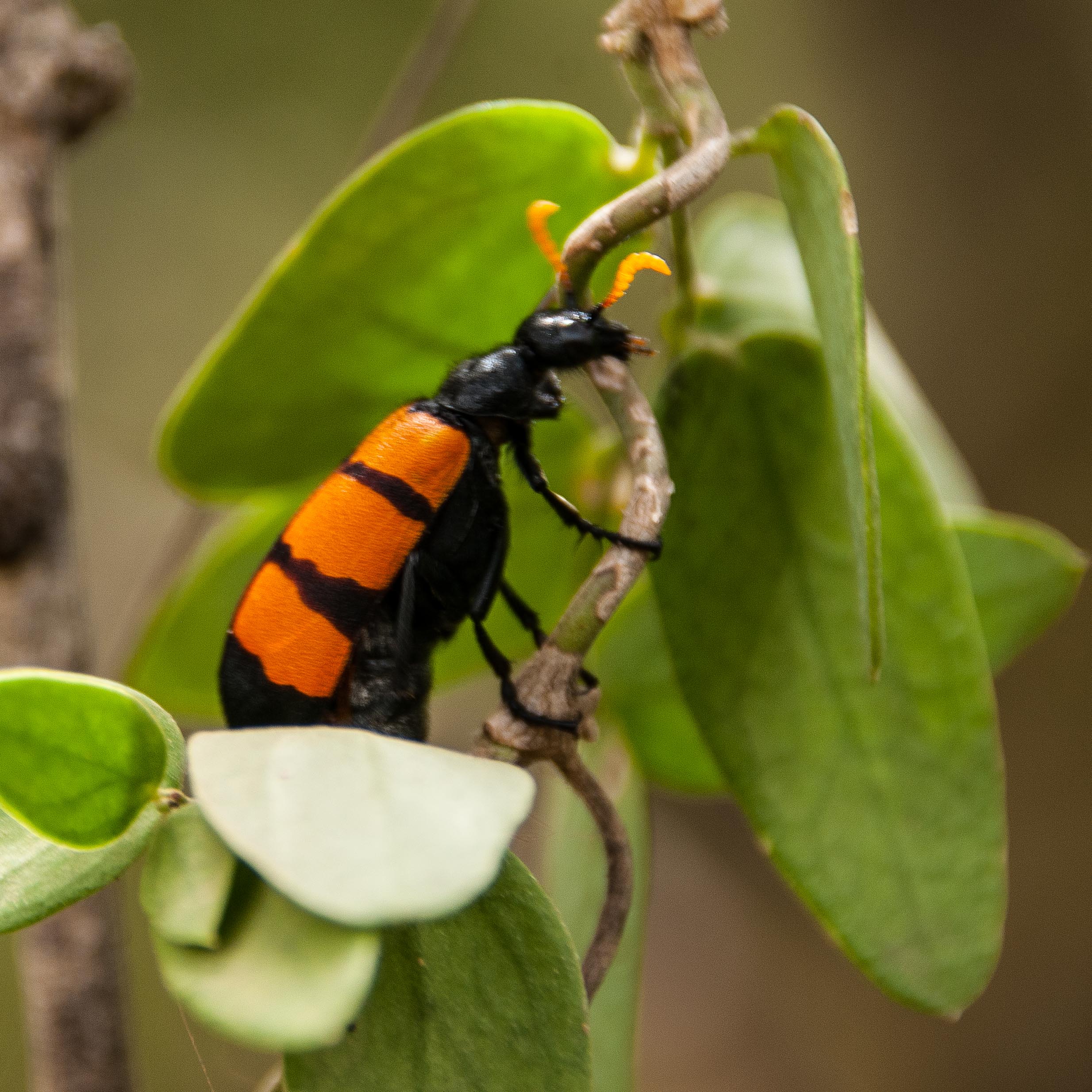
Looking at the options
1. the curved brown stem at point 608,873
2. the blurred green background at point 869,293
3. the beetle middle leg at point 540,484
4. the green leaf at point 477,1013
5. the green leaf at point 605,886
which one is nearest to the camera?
the green leaf at point 477,1013

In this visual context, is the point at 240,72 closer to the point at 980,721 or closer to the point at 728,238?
the point at 728,238

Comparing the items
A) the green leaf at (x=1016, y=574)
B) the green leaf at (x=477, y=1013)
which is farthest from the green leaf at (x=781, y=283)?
the green leaf at (x=477, y=1013)

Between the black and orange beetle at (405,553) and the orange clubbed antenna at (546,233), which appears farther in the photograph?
the black and orange beetle at (405,553)

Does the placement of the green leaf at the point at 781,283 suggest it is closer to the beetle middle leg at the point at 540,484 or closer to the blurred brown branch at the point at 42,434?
the beetle middle leg at the point at 540,484

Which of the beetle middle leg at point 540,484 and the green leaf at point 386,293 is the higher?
the green leaf at point 386,293

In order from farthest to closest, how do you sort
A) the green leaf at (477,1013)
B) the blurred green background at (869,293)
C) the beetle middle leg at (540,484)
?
1. the blurred green background at (869,293)
2. the beetle middle leg at (540,484)
3. the green leaf at (477,1013)

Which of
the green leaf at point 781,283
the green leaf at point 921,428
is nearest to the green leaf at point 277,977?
the green leaf at point 781,283

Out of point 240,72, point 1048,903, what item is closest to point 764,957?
point 1048,903
